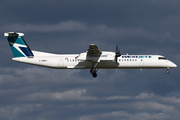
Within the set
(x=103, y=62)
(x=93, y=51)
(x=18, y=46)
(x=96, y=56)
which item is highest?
(x=18, y=46)

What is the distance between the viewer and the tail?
139 ft

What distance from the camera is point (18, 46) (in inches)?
1676

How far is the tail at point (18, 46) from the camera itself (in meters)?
42.3

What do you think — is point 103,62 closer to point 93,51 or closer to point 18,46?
point 93,51

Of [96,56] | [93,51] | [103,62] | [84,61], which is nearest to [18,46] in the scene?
[84,61]

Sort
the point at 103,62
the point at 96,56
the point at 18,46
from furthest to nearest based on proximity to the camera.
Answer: the point at 18,46 → the point at 103,62 → the point at 96,56

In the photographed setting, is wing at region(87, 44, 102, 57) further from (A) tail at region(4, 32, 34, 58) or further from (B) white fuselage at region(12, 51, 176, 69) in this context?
(A) tail at region(4, 32, 34, 58)

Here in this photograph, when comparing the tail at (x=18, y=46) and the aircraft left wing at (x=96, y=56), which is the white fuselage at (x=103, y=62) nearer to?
the tail at (x=18, y=46)

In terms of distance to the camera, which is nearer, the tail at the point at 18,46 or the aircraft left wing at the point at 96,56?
the aircraft left wing at the point at 96,56

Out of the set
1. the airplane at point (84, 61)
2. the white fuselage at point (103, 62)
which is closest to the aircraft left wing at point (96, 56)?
the airplane at point (84, 61)

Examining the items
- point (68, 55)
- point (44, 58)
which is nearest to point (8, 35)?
point (44, 58)

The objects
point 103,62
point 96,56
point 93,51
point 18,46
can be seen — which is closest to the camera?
point 93,51

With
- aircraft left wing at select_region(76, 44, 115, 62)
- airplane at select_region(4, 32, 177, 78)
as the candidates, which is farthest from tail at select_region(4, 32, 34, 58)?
aircraft left wing at select_region(76, 44, 115, 62)

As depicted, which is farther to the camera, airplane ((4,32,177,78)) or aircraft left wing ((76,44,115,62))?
airplane ((4,32,177,78))
